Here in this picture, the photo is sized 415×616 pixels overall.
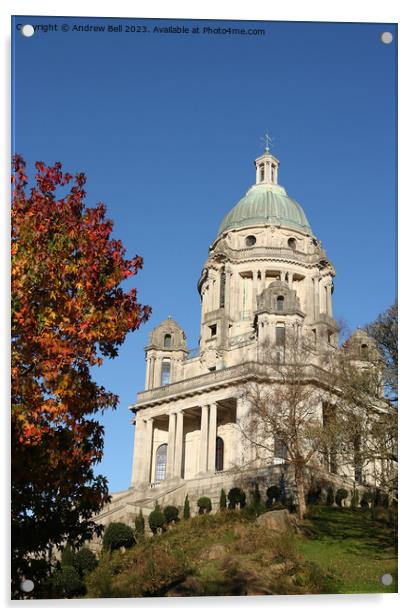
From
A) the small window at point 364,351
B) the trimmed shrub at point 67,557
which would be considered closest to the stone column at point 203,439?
the small window at point 364,351

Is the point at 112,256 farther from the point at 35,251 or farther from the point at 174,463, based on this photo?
the point at 174,463

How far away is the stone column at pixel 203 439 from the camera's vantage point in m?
45.1

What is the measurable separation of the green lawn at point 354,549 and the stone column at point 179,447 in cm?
1801

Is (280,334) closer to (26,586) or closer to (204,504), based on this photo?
(204,504)

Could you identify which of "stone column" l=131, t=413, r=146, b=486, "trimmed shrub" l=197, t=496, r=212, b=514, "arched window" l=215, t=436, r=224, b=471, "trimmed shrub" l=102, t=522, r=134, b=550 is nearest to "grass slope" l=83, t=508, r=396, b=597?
"trimmed shrub" l=102, t=522, r=134, b=550

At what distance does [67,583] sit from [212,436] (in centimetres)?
2719

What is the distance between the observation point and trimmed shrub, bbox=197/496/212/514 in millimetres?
36094

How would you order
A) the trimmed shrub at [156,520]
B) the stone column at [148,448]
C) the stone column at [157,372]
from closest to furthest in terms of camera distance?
the trimmed shrub at [156,520]
the stone column at [148,448]
the stone column at [157,372]

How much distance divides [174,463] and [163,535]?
17186 millimetres

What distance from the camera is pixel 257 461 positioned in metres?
37.9

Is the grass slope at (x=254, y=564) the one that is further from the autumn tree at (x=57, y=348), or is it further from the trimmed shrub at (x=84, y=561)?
the autumn tree at (x=57, y=348)

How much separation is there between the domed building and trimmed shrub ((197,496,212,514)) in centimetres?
169

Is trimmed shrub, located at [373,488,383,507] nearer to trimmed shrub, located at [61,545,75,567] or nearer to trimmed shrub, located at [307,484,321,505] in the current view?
trimmed shrub, located at [307,484,321,505]

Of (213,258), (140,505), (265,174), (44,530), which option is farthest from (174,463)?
(44,530)
